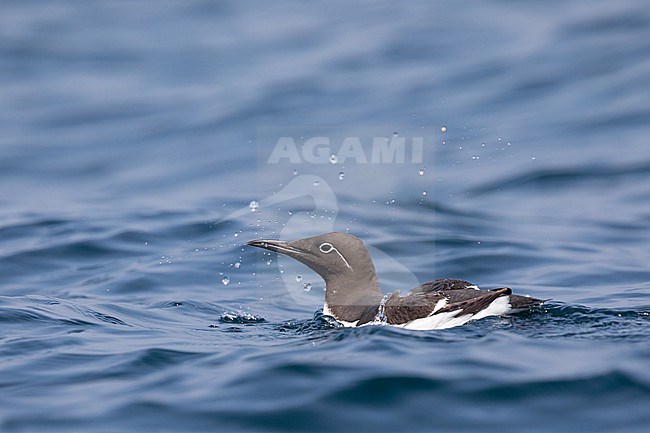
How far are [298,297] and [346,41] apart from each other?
454 inches

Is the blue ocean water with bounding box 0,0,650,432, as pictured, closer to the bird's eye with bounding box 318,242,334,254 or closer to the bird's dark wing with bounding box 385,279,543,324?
the bird's dark wing with bounding box 385,279,543,324

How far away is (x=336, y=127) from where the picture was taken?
Answer: 56.4 feet

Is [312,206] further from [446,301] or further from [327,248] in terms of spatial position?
[446,301]

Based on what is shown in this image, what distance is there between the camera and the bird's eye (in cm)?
947

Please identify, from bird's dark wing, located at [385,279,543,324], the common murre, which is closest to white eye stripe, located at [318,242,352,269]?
the common murre

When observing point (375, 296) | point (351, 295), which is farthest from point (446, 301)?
point (351, 295)

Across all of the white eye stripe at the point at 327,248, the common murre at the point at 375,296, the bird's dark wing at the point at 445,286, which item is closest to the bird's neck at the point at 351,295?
the common murre at the point at 375,296

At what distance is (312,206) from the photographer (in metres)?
14.3

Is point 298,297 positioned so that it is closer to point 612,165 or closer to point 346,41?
point 612,165

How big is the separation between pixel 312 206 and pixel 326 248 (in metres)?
4.84

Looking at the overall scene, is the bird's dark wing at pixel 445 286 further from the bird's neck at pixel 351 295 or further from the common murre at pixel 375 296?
the bird's neck at pixel 351 295

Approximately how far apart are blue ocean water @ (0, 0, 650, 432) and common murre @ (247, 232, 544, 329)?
20 cm

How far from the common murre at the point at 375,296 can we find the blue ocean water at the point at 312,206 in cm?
20

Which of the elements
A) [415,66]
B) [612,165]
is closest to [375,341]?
[612,165]
